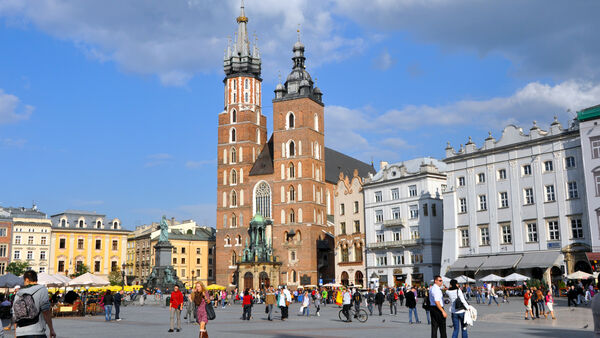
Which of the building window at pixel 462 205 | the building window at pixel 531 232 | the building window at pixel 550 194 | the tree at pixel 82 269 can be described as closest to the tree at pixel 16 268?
the tree at pixel 82 269

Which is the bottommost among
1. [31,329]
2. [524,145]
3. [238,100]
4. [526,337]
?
[526,337]

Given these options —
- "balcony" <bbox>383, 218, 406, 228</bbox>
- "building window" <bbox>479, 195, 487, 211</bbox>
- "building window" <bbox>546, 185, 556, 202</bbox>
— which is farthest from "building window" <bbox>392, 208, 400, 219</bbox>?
"building window" <bbox>546, 185, 556, 202</bbox>

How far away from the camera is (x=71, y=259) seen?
3652 inches

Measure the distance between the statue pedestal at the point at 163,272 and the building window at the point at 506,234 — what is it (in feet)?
91.4

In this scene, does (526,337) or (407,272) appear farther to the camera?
(407,272)

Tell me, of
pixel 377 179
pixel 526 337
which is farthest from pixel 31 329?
pixel 377 179

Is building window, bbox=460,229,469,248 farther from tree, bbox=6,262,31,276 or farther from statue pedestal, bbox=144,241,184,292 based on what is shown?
tree, bbox=6,262,31,276

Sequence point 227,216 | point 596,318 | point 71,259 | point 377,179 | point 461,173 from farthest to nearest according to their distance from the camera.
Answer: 1. point 71,259
2. point 227,216
3. point 377,179
4. point 461,173
5. point 596,318

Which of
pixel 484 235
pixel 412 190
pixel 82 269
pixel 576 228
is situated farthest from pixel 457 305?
pixel 82 269

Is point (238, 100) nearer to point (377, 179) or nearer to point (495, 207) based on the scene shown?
point (377, 179)

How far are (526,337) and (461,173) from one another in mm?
39498

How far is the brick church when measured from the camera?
77812 mm

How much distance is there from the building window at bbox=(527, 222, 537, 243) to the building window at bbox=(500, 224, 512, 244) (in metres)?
Answer: 1.68

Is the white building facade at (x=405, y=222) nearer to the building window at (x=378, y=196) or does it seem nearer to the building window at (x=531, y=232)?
the building window at (x=378, y=196)
